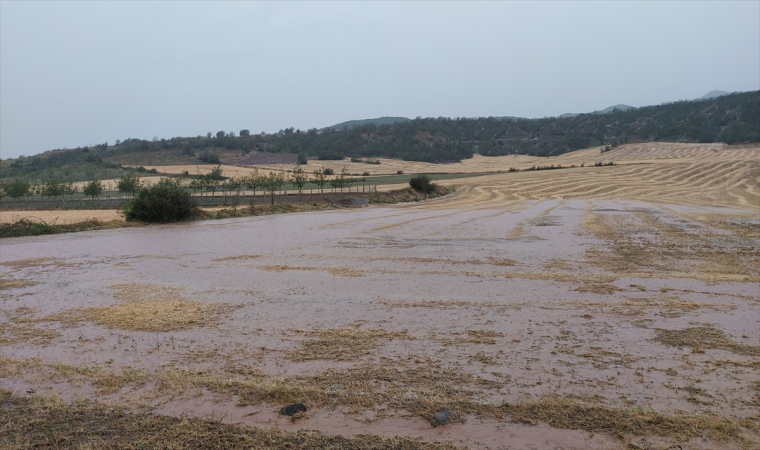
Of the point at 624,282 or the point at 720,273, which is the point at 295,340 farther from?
the point at 720,273

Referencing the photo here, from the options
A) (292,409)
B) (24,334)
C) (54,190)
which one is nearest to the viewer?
(292,409)

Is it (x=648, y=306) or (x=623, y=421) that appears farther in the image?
(x=648, y=306)

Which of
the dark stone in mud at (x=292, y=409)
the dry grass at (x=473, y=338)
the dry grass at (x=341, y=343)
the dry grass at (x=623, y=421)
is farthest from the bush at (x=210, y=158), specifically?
the dry grass at (x=623, y=421)

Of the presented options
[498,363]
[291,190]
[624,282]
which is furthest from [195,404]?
[291,190]

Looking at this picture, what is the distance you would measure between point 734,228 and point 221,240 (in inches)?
774

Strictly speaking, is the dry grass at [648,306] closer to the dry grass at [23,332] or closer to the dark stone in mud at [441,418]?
the dark stone in mud at [441,418]

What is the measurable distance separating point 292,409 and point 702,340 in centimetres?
571

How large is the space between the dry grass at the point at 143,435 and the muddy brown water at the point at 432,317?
0.22 meters

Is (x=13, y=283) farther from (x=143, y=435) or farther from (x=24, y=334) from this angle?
(x=143, y=435)

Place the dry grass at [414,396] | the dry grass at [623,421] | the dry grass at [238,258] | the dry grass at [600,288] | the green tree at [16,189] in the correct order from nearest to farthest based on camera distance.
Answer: the dry grass at [623,421] → the dry grass at [414,396] → the dry grass at [600,288] → the dry grass at [238,258] → the green tree at [16,189]

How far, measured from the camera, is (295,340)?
7.60 m

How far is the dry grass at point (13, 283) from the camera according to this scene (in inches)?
454

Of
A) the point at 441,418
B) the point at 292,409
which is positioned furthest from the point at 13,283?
the point at 441,418

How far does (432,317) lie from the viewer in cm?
888
